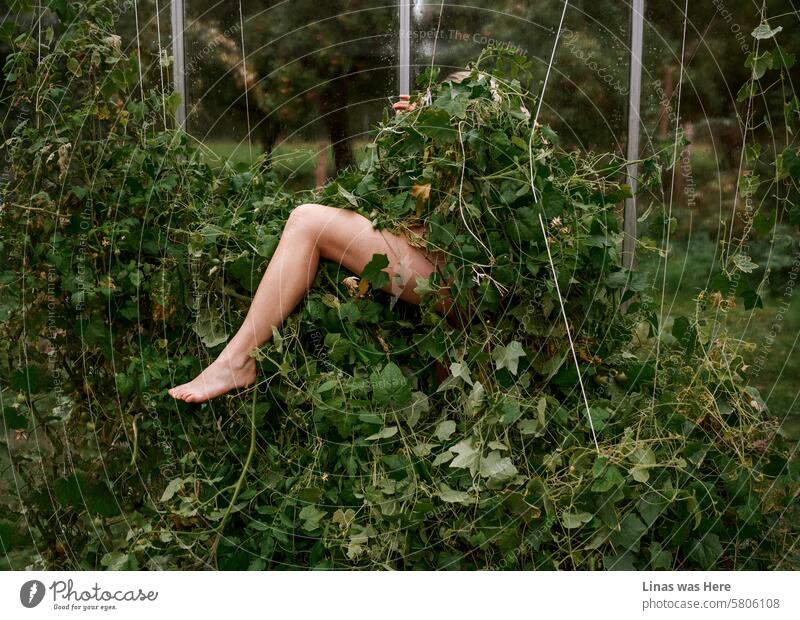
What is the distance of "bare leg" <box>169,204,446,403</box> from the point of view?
5.00 ft

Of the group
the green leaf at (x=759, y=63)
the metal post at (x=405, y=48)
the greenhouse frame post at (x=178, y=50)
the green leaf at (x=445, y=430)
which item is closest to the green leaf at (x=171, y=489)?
the green leaf at (x=445, y=430)

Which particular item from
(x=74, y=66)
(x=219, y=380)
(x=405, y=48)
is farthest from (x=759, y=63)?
(x=74, y=66)

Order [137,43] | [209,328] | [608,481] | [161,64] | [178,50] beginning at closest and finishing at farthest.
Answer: [608,481] < [209,328] < [161,64] < [137,43] < [178,50]

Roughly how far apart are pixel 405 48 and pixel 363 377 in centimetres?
91

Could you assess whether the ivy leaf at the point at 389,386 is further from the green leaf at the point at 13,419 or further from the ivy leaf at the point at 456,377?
the green leaf at the point at 13,419

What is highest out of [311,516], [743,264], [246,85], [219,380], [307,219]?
[246,85]

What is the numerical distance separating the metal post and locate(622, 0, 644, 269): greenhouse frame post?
1.80ft

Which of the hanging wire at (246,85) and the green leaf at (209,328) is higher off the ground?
the hanging wire at (246,85)

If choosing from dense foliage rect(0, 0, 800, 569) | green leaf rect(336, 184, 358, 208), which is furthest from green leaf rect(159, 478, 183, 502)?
green leaf rect(336, 184, 358, 208)

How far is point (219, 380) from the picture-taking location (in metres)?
1.53

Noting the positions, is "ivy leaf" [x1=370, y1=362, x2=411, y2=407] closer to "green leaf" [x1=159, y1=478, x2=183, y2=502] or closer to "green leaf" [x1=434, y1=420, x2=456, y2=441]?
"green leaf" [x1=434, y1=420, x2=456, y2=441]

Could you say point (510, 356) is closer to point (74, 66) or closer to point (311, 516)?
point (311, 516)

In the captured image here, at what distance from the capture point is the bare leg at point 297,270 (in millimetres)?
1523

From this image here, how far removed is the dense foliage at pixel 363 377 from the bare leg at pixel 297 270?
0.11 ft
